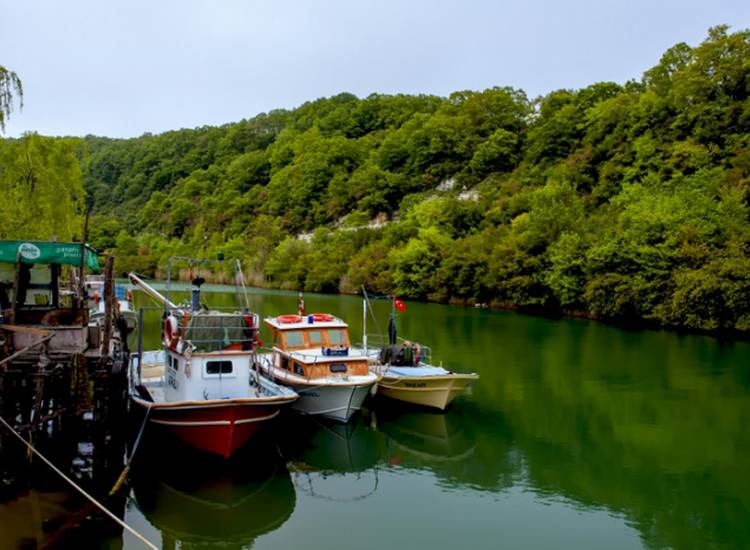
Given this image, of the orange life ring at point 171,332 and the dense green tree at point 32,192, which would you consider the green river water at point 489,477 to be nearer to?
the orange life ring at point 171,332

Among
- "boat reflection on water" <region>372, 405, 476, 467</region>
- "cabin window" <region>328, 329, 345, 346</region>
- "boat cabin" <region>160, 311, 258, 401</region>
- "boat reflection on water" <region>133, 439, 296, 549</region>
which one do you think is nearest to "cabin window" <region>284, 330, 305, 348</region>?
"cabin window" <region>328, 329, 345, 346</region>

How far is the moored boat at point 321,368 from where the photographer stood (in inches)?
804

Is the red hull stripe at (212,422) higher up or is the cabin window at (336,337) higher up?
the cabin window at (336,337)

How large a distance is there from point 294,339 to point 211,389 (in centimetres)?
545

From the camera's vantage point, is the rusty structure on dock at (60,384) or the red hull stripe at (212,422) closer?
the rusty structure on dock at (60,384)

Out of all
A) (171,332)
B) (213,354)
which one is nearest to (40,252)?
(171,332)

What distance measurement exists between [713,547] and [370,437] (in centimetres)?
991

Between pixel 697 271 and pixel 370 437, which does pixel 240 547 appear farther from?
pixel 697 271

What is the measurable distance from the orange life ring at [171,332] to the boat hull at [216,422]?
2173mm

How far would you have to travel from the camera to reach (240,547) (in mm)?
13023

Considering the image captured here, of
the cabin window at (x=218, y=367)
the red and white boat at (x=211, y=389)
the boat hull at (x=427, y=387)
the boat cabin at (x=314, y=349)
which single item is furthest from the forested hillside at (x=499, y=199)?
the cabin window at (x=218, y=367)

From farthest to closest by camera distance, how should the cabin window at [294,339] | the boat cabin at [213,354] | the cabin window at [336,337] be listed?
the cabin window at [336,337] < the cabin window at [294,339] < the boat cabin at [213,354]

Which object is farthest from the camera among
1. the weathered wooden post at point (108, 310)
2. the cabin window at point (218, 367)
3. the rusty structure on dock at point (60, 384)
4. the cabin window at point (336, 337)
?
the cabin window at point (336, 337)

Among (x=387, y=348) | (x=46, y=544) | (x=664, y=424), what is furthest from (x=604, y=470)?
(x=46, y=544)
